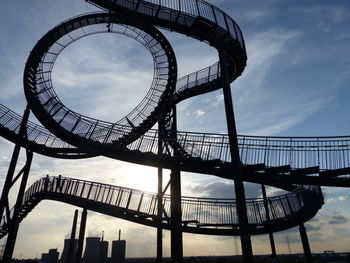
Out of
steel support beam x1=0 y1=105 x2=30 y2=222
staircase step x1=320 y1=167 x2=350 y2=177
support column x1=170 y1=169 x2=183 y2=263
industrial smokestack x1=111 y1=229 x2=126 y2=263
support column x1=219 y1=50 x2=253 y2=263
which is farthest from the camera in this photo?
industrial smokestack x1=111 y1=229 x2=126 y2=263

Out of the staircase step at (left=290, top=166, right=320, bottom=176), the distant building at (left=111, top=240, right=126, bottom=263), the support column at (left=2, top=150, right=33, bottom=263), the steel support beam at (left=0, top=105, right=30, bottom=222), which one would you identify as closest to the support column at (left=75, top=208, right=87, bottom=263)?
the support column at (left=2, top=150, right=33, bottom=263)

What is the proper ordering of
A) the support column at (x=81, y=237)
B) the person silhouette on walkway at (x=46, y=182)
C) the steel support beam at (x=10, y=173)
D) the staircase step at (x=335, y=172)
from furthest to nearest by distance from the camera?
the person silhouette on walkway at (x=46, y=182)
the support column at (x=81, y=237)
the steel support beam at (x=10, y=173)
the staircase step at (x=335, y=172)

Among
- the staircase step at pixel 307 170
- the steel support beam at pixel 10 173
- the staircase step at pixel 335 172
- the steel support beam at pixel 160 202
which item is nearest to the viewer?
the staircase step at pixel 335 172

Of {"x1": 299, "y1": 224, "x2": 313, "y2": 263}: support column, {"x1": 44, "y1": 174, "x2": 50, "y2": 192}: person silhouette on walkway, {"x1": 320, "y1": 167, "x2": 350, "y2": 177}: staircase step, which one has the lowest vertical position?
{"x1": 299, "y1": 224, "x2": 313, "y2": 263}: support column

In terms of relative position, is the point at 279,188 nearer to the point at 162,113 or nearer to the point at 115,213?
the point at 162,113

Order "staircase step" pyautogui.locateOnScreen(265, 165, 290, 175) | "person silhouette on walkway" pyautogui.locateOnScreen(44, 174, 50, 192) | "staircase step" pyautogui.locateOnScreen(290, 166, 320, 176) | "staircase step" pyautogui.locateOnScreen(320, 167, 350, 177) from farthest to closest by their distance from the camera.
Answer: "person silhouette on walkway" pyautogui.locateOnScreen(44, 174, 50, 192) < "staircase step" pyautogui.locateOnScreen(265, 165, 290, 175) < "staircase step" pyautogui.locateOnScreen(290, 166, 320, 176) < "staircase step" pyautogui.locateOnScreen(320, 167, 350, 177)

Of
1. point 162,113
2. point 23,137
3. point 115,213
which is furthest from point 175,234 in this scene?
point 23,137

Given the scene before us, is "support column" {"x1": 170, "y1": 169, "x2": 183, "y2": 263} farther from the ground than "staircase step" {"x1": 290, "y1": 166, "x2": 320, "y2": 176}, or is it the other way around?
"staircase step" {"x1": 290, "y1": 166, "x2": 320, "y2": 176}

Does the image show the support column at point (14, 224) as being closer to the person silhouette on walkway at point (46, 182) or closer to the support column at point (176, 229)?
the person silhouette on walkway at point (46, 182)

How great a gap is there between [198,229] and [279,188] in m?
6.97

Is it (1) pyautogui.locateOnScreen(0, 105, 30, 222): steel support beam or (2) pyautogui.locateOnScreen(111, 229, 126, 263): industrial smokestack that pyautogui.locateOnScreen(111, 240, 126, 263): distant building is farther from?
(1) pyautogui.locateOnScreen(0, 105, 30, 222): steel support beam

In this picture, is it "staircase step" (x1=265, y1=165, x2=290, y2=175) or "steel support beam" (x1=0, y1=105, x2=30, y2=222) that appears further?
"steel support beam" (x1=0, y1=105, x2=30, y2=222)

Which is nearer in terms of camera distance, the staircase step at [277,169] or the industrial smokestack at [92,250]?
the staircase step at [277,169]

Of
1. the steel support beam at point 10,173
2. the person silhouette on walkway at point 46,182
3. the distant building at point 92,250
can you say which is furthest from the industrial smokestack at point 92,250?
the steel support beam at point 10,173
